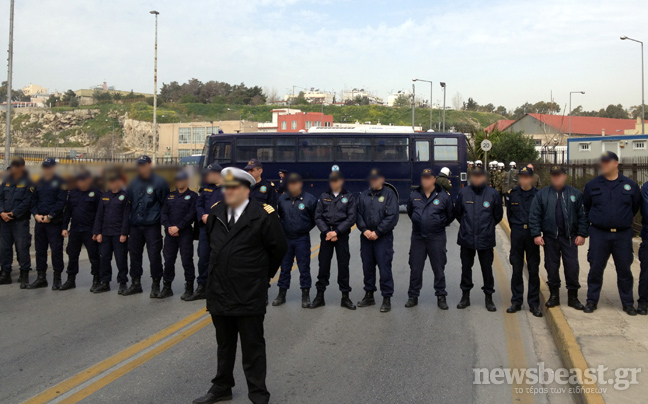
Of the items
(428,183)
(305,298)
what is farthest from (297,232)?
(428,183)

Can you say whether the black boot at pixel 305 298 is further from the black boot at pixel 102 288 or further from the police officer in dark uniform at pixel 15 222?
the police officer in dark uniform at pixel 15 222

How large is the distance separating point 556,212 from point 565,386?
283 centimetres

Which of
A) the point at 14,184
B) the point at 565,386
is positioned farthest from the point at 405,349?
the point at 14,184

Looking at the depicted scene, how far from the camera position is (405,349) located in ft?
20.8

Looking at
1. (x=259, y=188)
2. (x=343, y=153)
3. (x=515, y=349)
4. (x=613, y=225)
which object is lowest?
(x=515, y=349)

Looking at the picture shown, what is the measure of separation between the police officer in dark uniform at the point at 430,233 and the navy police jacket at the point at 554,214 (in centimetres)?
116

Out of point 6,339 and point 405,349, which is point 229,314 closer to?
point 405,349

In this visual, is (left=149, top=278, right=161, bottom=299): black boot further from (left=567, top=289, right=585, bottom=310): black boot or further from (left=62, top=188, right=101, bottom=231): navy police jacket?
(left=567, top=289, right=585, bottom=310): black boot

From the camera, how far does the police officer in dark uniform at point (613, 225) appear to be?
7.34 meters

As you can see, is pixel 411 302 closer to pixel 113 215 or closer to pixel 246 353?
pixel 246 353

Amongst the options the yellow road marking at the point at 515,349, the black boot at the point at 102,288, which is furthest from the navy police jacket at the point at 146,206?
the yellow road marking at the point at 515,349

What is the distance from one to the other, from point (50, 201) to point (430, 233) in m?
6.13

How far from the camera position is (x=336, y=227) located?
820 centimetres

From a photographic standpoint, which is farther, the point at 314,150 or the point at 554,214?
the point at 314,150
